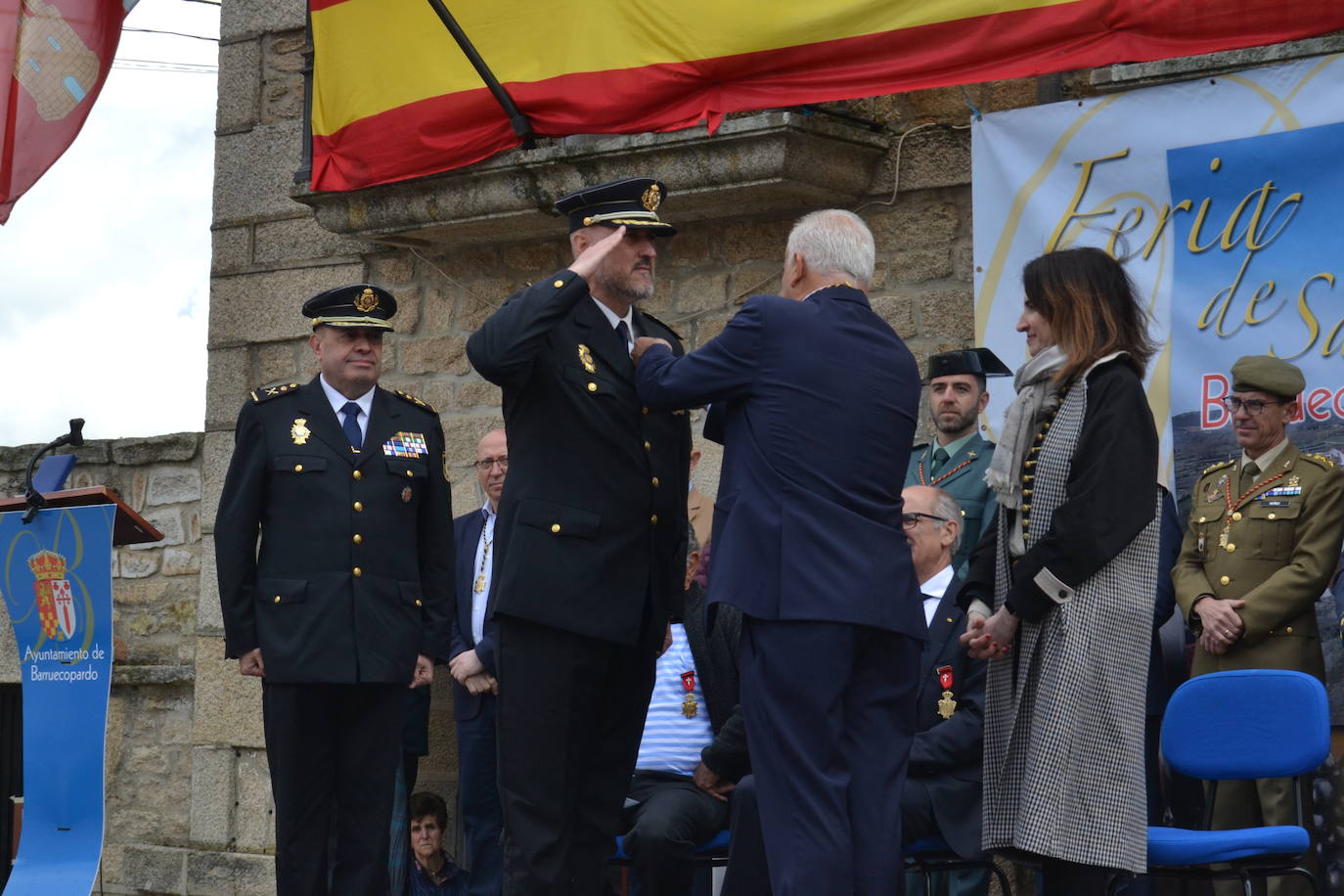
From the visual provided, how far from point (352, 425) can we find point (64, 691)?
4.37 ft

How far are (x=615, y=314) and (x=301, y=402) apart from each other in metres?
1.52

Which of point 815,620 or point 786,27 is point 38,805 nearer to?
point 815,620

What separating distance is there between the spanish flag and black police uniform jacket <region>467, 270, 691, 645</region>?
2.35 meters

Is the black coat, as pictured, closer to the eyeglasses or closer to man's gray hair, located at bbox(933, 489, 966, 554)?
man's gray hair, located at bbox(933, 489, 966, 554)

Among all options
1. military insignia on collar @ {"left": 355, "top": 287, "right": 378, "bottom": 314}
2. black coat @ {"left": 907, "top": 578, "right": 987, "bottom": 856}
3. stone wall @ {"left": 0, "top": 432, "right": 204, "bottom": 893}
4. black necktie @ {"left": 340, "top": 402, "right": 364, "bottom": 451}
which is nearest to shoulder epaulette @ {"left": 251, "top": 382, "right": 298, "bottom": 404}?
black necktie @ {"left": 340, "top": 402, "right": 364, "bottom": 451}

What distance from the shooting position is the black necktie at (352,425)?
18.0 ft

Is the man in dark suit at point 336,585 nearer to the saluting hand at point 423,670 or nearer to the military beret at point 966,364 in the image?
the saluting hand at point 423,670

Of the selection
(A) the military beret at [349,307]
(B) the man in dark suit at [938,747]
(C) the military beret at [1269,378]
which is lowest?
(B) the man in dark suit at [938,747]

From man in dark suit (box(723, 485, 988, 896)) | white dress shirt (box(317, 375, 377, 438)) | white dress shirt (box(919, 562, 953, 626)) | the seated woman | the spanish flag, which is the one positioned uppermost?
the spanish flag

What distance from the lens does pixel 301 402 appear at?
5484 millimetres

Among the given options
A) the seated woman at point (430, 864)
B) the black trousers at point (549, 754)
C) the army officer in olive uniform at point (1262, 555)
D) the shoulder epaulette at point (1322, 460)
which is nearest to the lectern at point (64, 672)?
the seated woman at point (430, 864)

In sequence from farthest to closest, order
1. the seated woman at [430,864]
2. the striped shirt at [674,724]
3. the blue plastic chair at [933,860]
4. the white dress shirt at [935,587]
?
the seated woman at [430,864] → the striped shirt at [674,724] → the white dress shirt at [935,587] → the blue plastic chair at [933,860]

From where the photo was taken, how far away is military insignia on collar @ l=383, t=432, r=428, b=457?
550 cm

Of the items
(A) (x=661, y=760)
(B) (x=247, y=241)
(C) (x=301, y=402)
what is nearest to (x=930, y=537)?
(A) (x=661, y=760)
